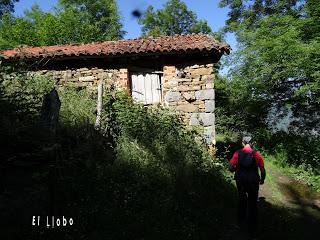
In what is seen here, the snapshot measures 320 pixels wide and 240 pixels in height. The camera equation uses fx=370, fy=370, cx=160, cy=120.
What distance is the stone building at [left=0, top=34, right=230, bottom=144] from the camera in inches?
401

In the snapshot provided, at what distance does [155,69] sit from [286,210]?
17.5 ft

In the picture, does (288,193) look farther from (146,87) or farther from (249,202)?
(146,87)

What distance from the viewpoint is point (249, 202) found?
6.25 meters

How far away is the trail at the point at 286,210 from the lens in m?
6.26

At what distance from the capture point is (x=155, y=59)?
35.1 feet

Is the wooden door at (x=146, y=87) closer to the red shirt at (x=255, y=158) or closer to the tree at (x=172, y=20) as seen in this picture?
the red shirt at (x=255, y=158)

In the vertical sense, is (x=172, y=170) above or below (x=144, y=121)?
below

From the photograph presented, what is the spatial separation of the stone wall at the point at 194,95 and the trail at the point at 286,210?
2.17 meters

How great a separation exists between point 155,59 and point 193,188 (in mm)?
4739

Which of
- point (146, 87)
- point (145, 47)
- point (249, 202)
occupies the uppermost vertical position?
point (145, 47)

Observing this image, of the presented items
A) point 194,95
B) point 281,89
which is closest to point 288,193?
point 194,95

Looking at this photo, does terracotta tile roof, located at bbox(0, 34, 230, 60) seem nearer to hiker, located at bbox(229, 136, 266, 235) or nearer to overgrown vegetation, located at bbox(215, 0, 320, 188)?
overgrown vegetation, located at bbox(215, 0, 320, 188)

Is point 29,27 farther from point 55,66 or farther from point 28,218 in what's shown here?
point 28,218

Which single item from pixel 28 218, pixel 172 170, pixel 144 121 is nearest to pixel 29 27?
pixel 144 121
